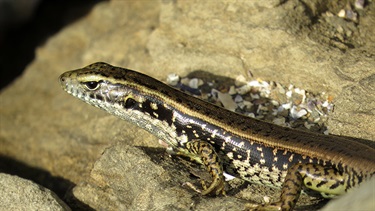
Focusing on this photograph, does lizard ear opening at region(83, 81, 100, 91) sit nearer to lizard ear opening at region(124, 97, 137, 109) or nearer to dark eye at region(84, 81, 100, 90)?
dark eye at region(84, 81, 100, 90)

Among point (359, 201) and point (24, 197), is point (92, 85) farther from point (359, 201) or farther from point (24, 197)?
point (359, 201)

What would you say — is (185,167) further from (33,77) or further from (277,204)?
(33,77)

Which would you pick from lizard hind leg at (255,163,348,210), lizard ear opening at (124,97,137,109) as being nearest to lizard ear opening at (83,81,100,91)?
lizard ear opening at (124,97,137,109)

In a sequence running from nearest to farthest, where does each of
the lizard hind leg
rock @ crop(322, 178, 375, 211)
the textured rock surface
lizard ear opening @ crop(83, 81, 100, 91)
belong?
1. rock @ crop(322, 178, 375, 211)
2. the lizard hind leg
3. the textured rock surface
4. lizard ear opening @ crop(83, 81, 100, 91)

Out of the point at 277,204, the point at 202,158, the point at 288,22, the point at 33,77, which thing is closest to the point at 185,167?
the point at 202,158

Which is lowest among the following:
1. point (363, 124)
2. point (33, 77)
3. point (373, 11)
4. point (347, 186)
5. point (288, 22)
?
point (33, 77)
